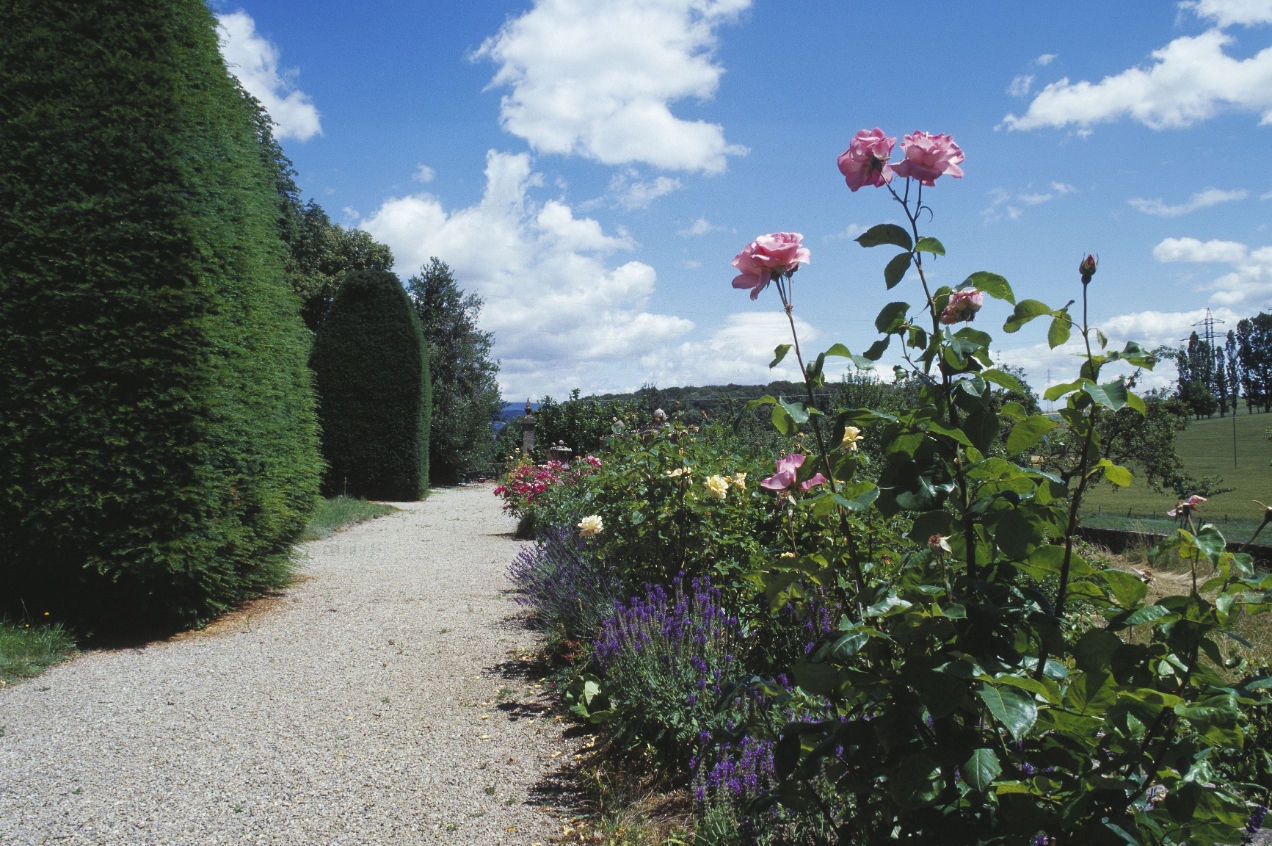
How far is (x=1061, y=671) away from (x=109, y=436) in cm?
494

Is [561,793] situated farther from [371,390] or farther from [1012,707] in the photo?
[371,390]

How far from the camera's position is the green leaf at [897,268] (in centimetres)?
131

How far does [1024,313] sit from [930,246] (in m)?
0.20

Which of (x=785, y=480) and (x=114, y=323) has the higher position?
(x=114, y=323)

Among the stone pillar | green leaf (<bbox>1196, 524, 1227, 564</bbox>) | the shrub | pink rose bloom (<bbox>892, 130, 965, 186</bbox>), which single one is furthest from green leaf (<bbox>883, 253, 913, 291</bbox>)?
the stone pillar

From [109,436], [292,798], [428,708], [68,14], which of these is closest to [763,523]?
[428,708]

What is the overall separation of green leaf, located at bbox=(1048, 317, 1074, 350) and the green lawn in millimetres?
5053

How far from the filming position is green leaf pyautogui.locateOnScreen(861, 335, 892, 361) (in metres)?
1.35

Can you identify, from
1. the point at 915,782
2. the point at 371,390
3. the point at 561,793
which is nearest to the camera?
the point at 915,782

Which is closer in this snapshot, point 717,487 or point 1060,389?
point 1060,389

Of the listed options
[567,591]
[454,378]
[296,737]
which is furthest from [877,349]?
[454,378]

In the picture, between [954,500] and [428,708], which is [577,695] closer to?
[428,708]

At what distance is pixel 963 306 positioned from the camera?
134cm

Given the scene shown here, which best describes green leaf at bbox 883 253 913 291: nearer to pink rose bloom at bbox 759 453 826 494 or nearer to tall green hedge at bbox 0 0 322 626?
pink rose bloom at bbox 759 453 826 494
